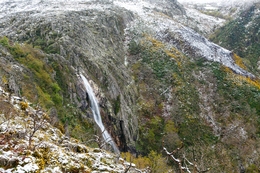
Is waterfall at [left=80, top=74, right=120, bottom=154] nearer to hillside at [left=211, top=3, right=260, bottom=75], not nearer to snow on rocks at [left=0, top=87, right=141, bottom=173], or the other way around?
snow on rocks at [left=0, top=87, right=141, bottom=173]

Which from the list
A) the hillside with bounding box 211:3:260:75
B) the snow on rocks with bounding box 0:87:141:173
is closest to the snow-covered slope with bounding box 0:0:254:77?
the hillside with bounding box 211:3:260:75

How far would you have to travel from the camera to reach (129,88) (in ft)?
203

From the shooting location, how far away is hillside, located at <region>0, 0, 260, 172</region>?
2962 cm

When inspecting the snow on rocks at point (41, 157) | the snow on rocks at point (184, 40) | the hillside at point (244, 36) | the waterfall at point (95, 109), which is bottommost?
the hillside at point (244, 36)

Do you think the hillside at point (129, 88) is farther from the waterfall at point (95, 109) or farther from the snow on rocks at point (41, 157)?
the waterfall at point (95, 109)

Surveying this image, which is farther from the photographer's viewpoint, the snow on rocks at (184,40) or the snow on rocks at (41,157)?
the snow on rocks at (184,40)

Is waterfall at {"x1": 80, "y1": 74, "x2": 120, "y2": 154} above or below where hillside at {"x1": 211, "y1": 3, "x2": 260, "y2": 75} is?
above

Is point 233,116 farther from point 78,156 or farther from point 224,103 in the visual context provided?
point 78,156

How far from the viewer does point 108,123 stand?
1647 inches

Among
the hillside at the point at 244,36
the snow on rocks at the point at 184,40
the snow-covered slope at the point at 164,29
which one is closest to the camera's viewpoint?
the snow-covered slope at the point at 164,29

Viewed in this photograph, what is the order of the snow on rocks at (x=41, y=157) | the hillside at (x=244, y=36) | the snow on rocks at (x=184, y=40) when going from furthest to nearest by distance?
the hillside at (x=244, y=36), the snow on rocks at (x=184, y=40), the snow on rocks at (x=41, y=157)

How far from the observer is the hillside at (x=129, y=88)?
29.6 meters

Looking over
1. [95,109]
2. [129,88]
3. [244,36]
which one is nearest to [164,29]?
[129,88]

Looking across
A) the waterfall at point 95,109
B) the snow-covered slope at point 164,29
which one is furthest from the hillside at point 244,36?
the waterfall at point 95,109
